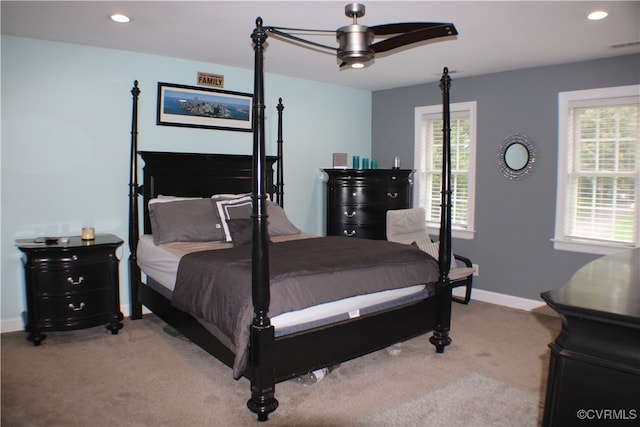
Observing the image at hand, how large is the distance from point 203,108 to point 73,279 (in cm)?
194

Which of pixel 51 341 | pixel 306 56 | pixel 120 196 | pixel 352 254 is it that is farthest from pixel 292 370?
pixel 306 56

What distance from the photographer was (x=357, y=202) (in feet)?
17.0

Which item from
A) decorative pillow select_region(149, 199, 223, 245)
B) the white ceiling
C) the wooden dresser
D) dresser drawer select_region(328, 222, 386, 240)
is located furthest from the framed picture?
the wooden dresser

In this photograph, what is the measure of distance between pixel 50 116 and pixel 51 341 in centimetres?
175

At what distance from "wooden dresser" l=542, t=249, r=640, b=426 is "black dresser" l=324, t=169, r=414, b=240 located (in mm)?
3846

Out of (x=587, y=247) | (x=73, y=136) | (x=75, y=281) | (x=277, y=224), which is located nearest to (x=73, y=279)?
(x=75, y=281)

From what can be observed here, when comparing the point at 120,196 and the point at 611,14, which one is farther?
the point at 120,196

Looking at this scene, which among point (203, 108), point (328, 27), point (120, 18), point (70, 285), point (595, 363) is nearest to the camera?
point (595, 363)

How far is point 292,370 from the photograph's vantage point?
2664mm

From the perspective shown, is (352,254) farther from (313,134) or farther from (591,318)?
(313,134)

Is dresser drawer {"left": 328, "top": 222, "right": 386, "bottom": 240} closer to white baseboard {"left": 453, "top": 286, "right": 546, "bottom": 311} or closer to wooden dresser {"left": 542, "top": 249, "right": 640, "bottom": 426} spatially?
white baseboard {"left": 453, "top": 286, "right": 546, "bottom": 311}

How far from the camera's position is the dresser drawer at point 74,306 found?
11.6 ft

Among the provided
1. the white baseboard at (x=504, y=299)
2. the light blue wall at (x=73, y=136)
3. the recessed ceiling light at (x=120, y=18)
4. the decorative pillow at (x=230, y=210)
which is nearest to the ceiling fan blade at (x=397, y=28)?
the recessed ceiling light at (x=120, y=18)

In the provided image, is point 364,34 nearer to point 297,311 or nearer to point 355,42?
point 355,42
